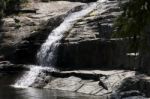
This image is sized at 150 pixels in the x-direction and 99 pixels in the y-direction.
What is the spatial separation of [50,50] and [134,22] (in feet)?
91.3

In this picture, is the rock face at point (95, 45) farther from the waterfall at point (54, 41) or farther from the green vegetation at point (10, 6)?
the green vegetation at point (10, 6)

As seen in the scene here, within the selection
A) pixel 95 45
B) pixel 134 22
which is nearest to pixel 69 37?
pixel 95 45

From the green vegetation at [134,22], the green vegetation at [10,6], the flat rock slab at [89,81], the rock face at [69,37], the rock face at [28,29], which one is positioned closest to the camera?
the green vegetation at [134,22]

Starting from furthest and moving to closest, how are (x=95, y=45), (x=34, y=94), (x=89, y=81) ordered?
(x=95, y=45) → (x=89, y=81) → (x=34, y=94)

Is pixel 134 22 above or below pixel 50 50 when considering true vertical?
above

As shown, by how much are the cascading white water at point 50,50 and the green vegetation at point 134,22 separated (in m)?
24.5

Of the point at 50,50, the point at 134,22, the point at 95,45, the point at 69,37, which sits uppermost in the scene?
the point at 134,22

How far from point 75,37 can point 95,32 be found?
1.77m

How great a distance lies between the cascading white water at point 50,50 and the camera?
34.4 m

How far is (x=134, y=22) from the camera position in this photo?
9.15m

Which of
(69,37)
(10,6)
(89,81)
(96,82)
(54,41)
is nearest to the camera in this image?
(96,82)

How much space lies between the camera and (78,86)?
29953mm

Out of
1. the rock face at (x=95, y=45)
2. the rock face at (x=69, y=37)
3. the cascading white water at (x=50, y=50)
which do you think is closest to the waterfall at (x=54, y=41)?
the cascading white water at (x=50, y=50)

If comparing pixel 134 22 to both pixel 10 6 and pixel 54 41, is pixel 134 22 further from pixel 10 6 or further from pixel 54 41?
pixel 10 6
